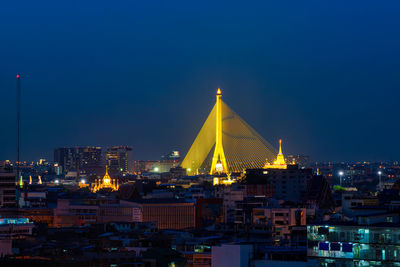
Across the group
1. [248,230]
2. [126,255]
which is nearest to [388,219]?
[126,255]

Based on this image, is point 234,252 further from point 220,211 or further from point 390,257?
Result: point 220,211

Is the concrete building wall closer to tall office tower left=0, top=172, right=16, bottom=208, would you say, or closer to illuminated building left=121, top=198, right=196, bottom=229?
illuminated building left=121, top=198, right=196, bottom=229

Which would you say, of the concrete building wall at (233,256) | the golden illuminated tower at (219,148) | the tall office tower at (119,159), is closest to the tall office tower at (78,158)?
the tall office tower at (119,159)

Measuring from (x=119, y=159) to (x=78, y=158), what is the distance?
637cm

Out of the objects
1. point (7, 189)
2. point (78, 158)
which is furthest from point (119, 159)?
point (7, 189)

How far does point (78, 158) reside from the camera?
177 meters

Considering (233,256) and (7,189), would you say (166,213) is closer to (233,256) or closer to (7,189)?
(7,189)

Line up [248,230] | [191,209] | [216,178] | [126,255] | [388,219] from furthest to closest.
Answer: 1. [216,178]
2. [191,209]
3. [248,230]
4. [126,255]
5. [388,219]

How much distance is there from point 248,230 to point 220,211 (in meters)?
23.3

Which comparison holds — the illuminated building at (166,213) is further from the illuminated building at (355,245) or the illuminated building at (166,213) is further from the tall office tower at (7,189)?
the illuminated building at (355,245)

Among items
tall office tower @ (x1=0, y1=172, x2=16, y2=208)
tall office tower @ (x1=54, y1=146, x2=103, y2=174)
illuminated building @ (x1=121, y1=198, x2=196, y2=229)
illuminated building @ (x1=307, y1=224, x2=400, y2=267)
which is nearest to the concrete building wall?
illuminated building @ (x1=307, y1=224, x2=400, y2=267)

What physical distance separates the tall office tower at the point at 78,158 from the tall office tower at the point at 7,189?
112172 mm

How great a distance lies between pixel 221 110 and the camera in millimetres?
100688

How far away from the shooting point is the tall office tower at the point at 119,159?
6908 inches
